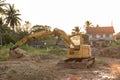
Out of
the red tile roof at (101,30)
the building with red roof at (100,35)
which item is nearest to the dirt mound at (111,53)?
the building with red roof at (100,35)

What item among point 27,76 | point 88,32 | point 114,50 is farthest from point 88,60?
point 88,32

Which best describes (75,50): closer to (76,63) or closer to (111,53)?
(76,63)

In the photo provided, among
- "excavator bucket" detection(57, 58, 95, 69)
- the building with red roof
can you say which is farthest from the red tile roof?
"excavator bucket" detection(57, 58, 95, 69)

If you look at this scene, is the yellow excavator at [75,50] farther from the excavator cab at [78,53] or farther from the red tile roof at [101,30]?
the red tile roof at [101,30]

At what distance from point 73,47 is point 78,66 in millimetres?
1408

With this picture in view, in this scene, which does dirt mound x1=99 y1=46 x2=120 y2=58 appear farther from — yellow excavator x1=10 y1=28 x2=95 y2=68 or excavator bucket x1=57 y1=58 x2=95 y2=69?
yellow excavator x1=10 y1=28 x2=95 y2=68

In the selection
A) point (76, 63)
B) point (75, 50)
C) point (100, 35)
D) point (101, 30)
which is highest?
point (101, 30)

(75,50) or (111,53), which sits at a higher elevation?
(75,50)

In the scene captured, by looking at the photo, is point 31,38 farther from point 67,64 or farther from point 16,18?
point 16,18

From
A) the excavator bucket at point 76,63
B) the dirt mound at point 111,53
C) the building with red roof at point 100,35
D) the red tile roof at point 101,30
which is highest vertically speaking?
the red tile roof at point 101,30

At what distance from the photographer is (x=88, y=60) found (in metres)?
20.0

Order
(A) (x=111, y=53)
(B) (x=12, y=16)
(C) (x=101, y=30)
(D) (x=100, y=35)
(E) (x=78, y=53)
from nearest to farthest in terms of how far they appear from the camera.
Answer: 1. (E) (x=78, y=53)
2. (A) (x=111, y=53)
3. (B) (x=12, y=16)
4. (D) (x=100, y=35)
5. (C) (x=101, y=30)

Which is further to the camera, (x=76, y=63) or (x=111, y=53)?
(x=111, y=53)

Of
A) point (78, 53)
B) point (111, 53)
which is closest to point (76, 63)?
point (78, 53)
